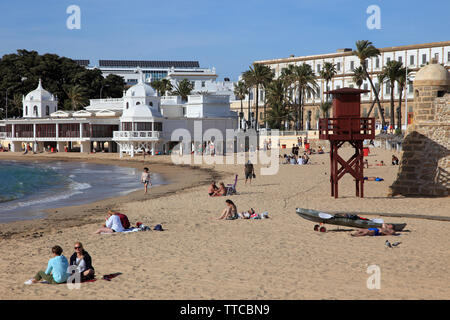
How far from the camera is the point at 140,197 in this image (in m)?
28.8

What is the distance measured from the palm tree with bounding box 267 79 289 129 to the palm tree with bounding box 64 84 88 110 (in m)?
31.7

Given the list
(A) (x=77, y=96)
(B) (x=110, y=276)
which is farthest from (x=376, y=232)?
(A) (x=77, y=96)

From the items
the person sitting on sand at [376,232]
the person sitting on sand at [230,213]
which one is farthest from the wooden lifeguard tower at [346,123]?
the person sitting on sand at [376,232]

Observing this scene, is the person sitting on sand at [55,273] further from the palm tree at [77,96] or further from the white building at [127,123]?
the palm tree at [77,96]

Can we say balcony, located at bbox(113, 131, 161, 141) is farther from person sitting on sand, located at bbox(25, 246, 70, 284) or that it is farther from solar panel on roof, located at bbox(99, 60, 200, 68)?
solar panel on roof, located at bbox(99, 60, 200, 68)

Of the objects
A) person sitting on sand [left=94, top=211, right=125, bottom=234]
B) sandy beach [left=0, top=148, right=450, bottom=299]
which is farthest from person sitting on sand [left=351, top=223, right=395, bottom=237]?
person sitting on sand [left=94, top=211, right=125, bottom=234]

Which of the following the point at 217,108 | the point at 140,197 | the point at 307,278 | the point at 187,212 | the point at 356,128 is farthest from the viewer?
the point at 217,108

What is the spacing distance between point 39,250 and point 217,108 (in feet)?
180

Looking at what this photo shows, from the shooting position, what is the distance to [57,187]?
36.0 metres

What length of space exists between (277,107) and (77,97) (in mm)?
34058

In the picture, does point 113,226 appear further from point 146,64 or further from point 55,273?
point 146,64

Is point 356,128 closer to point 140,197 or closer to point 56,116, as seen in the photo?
point 140,197

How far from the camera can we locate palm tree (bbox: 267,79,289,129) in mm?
77750

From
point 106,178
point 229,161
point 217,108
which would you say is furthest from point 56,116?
point 106,178
